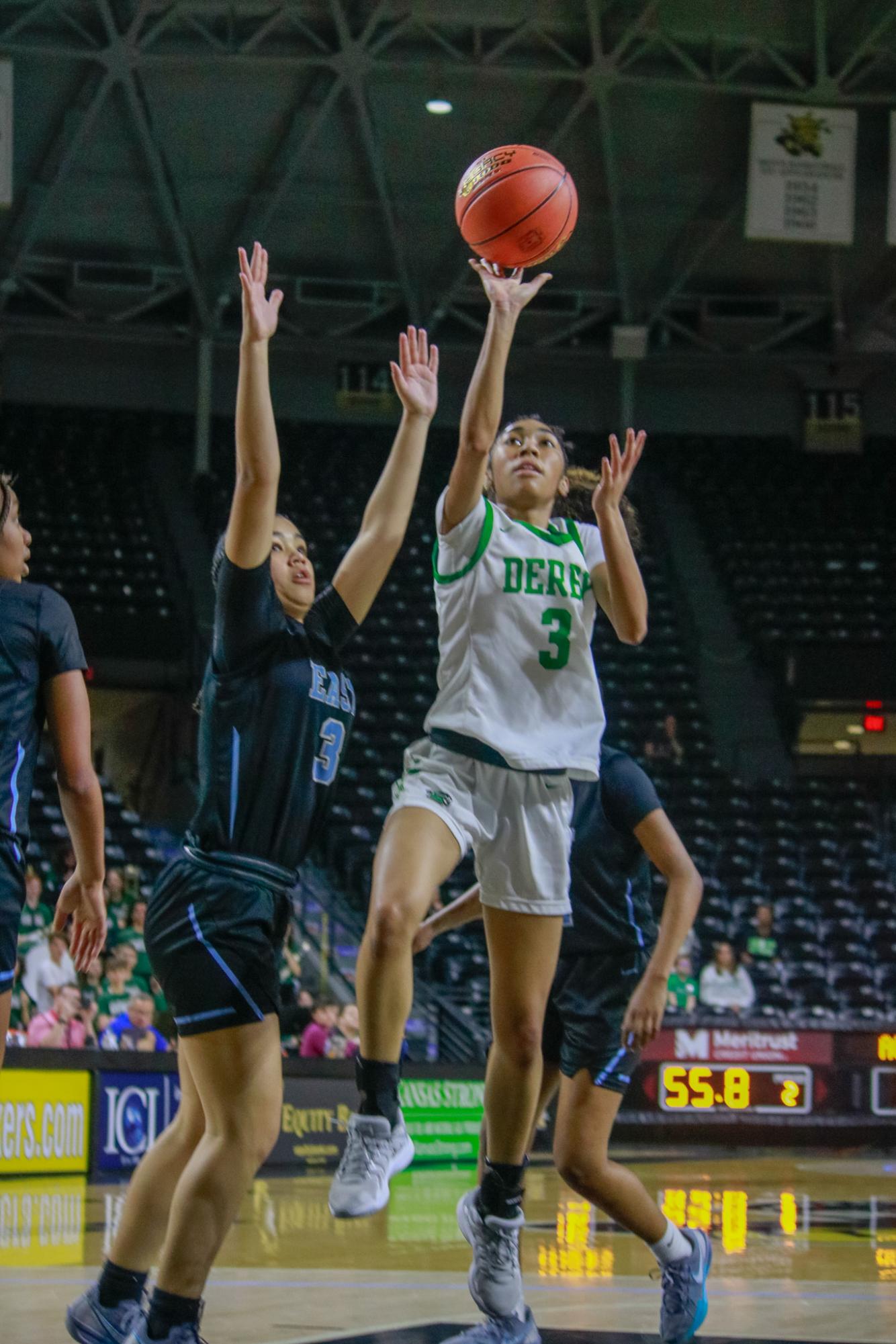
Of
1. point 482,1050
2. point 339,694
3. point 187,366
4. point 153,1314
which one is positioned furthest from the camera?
point 187,366

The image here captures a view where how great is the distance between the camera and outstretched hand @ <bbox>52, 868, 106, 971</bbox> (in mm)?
4512

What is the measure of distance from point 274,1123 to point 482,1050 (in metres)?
10.1

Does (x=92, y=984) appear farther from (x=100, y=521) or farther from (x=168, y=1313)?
(x=100, y=521)

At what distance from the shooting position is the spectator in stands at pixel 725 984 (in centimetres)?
1549

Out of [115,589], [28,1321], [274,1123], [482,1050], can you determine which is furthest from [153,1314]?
[115,589]

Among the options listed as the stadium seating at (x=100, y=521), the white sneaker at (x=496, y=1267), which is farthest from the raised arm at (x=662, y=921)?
the stadium seating at (x=100, y=521)

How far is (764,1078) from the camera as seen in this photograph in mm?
14789

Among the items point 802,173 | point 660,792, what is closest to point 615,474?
point 660,792

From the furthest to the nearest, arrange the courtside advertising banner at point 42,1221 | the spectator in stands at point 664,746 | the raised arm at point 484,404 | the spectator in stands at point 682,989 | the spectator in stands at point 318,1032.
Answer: the spectator in stands at point 664,746 → the spectator in stands at point 682,989 → the spectator in stands at point 318,1032 → the courtside advertising banner at point 42,1221 → the raised arm at point 484,404

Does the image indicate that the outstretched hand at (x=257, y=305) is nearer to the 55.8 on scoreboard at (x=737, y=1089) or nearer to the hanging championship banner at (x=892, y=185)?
the 55.8 on scoreboard at (x=737, y=1089)

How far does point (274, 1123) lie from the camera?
436 cm

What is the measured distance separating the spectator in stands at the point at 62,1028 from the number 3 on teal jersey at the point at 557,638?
741 centimetres

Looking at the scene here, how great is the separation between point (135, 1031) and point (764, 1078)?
5.89 meters

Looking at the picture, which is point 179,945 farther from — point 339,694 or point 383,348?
point 383,348
